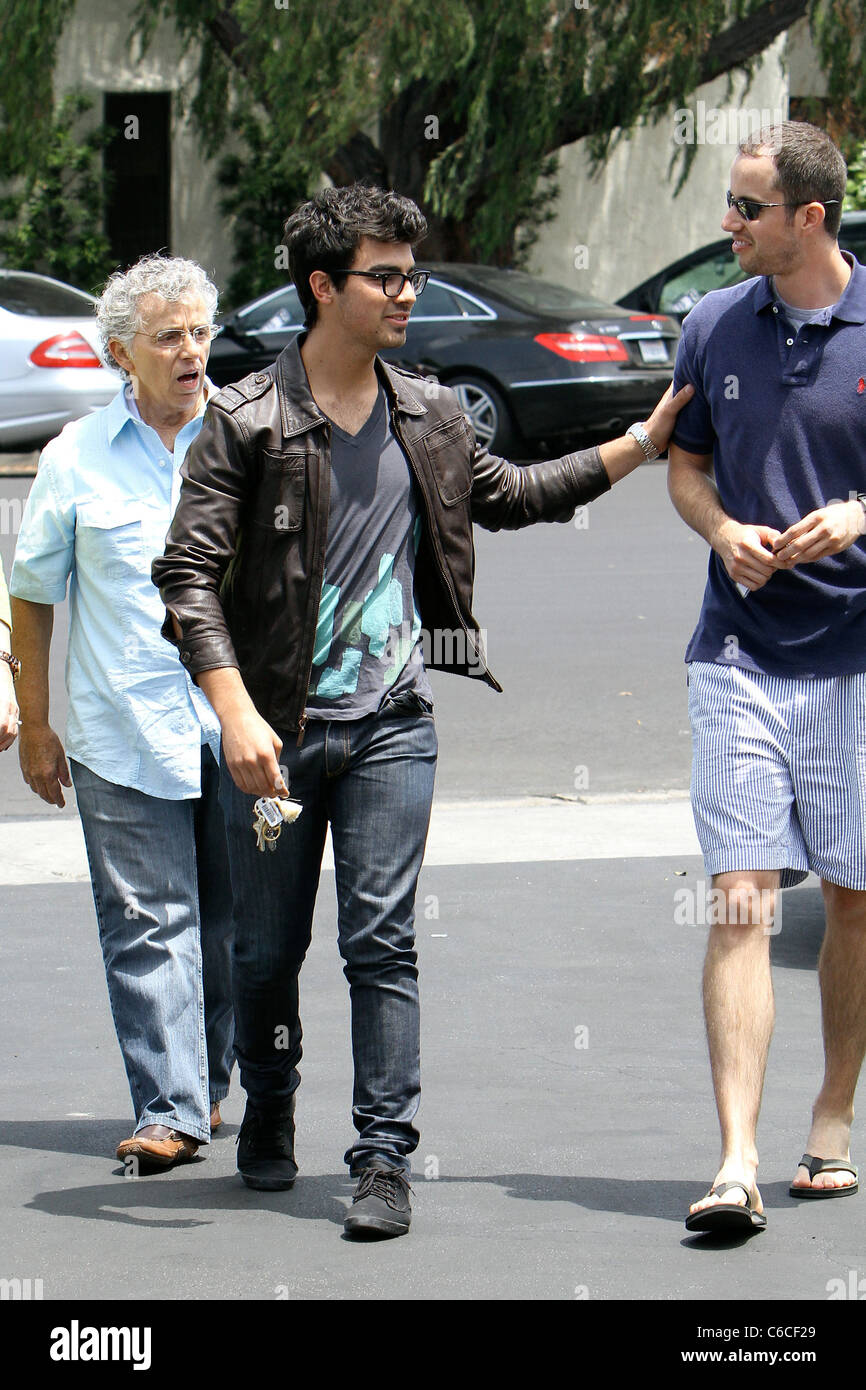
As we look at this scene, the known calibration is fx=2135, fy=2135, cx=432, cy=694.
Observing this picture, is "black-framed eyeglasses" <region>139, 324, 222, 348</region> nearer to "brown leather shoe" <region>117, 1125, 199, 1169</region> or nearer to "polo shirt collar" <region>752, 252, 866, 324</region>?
"polo shirt collar" <region>752, 252, 866, 324</region>

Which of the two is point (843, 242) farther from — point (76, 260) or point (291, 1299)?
point (291, 1299)

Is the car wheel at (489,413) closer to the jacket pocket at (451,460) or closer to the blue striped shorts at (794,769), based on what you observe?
the jacket pocket at (451,460)

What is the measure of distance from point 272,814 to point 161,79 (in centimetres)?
2265

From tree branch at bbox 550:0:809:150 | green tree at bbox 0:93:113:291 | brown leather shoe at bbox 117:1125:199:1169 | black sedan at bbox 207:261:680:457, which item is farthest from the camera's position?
green tree at bbox 0:93:113:291

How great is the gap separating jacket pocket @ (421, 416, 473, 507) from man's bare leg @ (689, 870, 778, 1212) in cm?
89

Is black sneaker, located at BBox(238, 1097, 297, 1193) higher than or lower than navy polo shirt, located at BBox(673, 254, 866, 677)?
lower

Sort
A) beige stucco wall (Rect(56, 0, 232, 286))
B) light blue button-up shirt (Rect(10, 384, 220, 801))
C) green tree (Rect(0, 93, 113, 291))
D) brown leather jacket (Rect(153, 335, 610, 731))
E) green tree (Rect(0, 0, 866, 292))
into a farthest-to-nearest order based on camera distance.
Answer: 1. green tree (Rect(0, 93, 113, 291))
2. beige stucco wall (Rect(56, 0, 232, 286))
3. green tree (Rect(0, 0, 866, 292))
4. light blue button-up shirt (Rect(10, 384, 220, 801))
5. brown leather jacket (Rect(153, 335, 610, 731))

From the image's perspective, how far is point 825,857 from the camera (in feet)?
13.3

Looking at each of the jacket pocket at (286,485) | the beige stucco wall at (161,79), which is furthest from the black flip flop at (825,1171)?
the beige stucco wall at (161,79)

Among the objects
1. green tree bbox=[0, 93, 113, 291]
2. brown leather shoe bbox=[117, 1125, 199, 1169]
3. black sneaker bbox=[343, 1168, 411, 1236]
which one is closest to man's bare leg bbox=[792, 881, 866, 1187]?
black sneaker bbox=[343, 1168, 411, 1236]

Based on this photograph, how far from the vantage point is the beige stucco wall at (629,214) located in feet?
83.6

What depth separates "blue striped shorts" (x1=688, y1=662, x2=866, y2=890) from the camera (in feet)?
13.2

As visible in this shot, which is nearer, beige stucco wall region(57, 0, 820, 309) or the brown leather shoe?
the brown leather shoe

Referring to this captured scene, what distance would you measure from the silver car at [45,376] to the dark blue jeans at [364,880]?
38.0 feet
